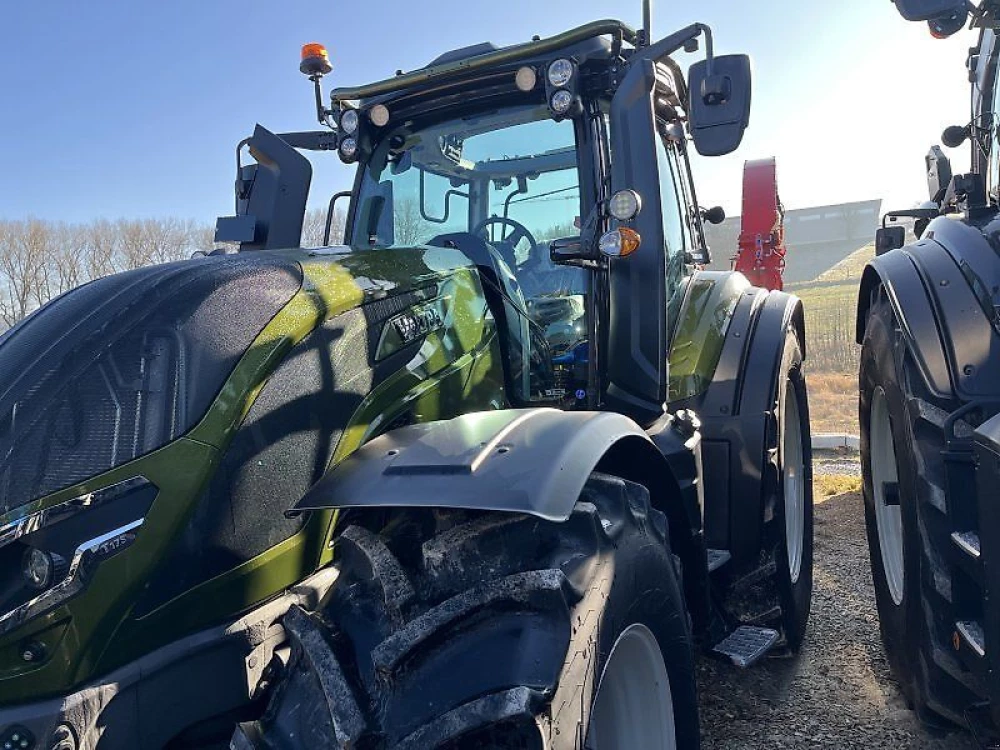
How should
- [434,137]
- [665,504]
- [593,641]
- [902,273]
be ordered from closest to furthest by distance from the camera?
1. [593,641]
2. [665,504]
3. [902,273]
4. [434,137]

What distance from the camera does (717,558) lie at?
3088 mm

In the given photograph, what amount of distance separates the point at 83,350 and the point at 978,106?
119 inches

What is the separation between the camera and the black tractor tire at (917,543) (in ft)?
7.07

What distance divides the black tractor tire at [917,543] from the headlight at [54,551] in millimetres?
2019

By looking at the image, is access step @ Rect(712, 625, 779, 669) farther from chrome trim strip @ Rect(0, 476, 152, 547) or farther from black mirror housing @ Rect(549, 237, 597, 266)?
chrome trim strip @ Rect(0, 476, 152, 547)

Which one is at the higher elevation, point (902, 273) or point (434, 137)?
point (434, 137)

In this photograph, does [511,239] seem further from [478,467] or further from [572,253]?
[478,467]

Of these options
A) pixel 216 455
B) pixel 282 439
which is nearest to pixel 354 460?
pixel 282 439

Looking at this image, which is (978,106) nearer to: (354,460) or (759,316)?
(759,316)

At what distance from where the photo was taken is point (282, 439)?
1.76 meters

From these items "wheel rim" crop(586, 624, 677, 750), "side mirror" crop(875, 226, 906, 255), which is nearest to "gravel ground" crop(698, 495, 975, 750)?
"wheel rim" crop(586, 624, 677, 750)

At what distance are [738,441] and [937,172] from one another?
1.58 meters

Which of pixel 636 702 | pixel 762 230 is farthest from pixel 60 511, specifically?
pixel 762 230

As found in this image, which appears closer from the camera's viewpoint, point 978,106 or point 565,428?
point 565,428
